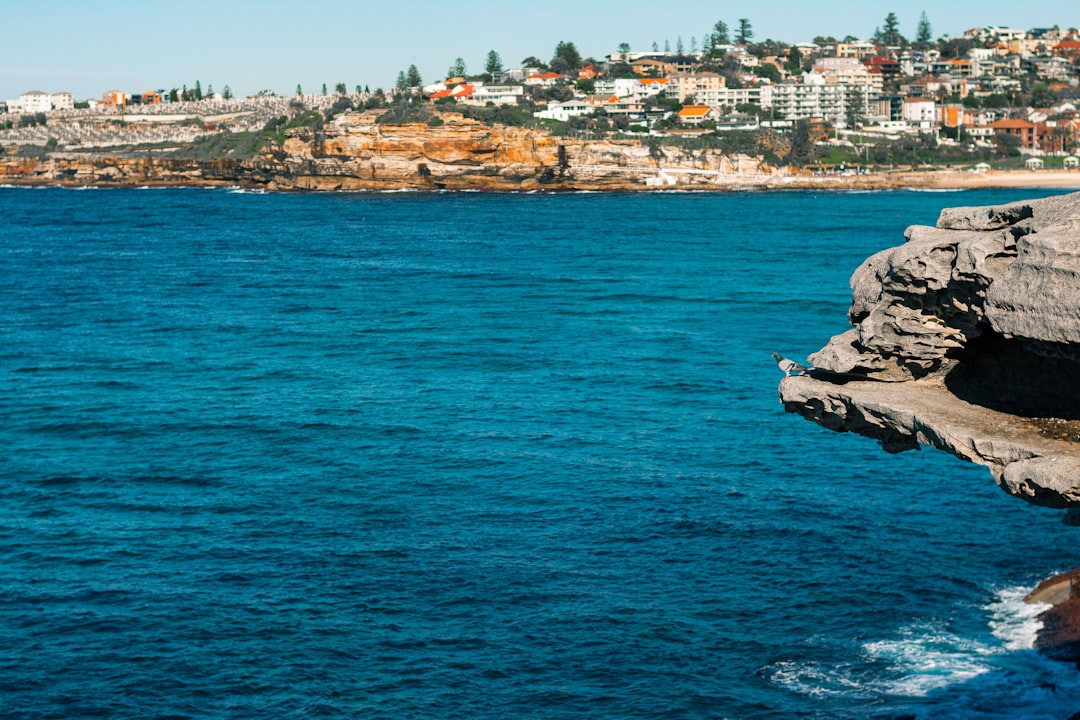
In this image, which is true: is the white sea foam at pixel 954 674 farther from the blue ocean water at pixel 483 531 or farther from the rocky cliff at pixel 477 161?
the rocky cliff at pixel 477 161

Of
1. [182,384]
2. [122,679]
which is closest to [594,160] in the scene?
[182,384]

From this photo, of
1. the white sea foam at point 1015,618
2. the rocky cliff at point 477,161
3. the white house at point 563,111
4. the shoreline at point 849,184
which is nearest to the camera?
the white sea foam at point 1015,618

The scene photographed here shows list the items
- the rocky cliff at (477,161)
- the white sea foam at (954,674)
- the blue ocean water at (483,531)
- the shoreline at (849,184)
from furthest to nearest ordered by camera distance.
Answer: the shoreline at (849,184) < the rocky cliff at (477,161) < the blue ocean water at (483,531) < the white sea foam at (954,674)

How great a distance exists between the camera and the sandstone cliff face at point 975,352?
12.9 meters

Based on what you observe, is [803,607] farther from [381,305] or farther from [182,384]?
[381,305]

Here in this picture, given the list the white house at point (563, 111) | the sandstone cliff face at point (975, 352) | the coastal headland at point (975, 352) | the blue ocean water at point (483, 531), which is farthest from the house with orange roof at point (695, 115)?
the coastal headland at point (975, 352)

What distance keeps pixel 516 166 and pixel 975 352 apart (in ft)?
479

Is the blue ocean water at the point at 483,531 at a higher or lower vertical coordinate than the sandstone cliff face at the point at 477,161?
lower

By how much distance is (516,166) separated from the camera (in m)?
160

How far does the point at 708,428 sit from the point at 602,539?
9873 millimetres

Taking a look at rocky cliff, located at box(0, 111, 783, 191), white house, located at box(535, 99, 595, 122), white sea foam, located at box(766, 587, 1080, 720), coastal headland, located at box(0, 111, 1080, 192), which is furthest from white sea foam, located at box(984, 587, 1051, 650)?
white house, located at box(535, 99, 595, 122)

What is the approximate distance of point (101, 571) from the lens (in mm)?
26688

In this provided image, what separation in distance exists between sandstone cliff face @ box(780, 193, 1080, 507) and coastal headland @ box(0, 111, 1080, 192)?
145 meters

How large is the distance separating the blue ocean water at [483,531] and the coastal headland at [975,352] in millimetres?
7282
